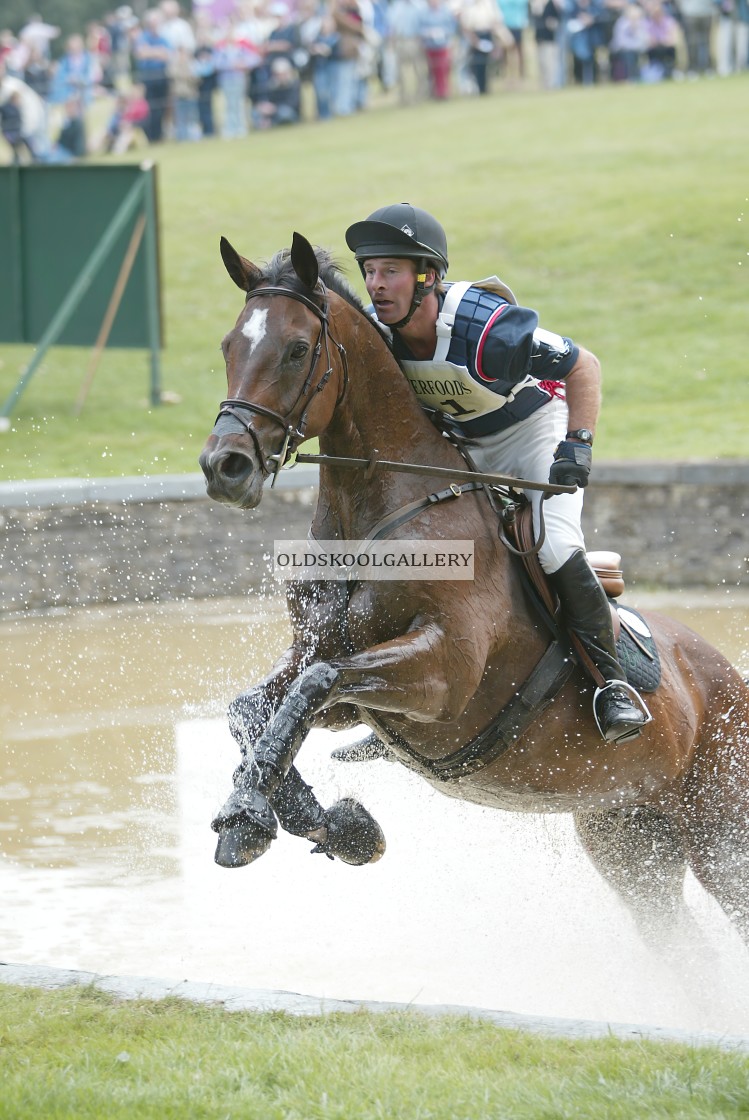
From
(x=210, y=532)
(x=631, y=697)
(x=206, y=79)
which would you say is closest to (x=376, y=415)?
(x=631, y=697)

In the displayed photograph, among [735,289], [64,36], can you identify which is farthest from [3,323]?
[64,36]

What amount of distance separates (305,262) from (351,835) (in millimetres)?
1779

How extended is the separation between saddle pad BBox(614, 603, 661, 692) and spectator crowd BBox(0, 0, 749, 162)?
22.7m

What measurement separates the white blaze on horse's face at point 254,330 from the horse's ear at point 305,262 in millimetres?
198

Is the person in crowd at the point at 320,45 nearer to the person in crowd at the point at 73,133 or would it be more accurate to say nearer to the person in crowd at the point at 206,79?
the person in crowd at the point at 206,79

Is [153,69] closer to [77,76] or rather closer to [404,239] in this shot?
[77,76]

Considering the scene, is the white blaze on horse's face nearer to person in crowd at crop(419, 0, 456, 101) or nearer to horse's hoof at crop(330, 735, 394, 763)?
horse's hoof at crop(330, 735, 394, 763)

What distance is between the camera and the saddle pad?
5.28 m

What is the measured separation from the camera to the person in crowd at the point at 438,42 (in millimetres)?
28016

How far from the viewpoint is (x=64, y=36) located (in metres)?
49.2

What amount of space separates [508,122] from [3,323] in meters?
15.3

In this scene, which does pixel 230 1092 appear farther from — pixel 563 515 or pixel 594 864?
pixel 594 864

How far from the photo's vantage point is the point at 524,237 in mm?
20375

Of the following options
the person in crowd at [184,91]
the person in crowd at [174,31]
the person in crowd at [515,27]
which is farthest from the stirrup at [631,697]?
the person in crowd at [515,27]
